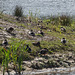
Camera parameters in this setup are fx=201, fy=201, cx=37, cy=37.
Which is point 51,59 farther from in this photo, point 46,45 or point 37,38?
point 37,38

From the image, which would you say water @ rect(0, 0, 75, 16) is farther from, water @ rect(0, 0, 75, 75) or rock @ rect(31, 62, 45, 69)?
rock @ rect(31, 62, 45, 69)

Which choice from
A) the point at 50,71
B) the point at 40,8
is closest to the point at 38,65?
the point at 50,71

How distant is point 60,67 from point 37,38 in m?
2.53

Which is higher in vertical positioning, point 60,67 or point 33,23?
point 33,23

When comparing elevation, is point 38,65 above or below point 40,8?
below

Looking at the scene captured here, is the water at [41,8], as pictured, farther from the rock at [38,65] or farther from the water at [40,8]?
the rock at [38,65]

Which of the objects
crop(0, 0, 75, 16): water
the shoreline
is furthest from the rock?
crop(0, 0, 75, 16): water

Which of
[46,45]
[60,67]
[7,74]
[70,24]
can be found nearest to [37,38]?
[46,45]

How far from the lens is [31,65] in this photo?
Result: 545 cm

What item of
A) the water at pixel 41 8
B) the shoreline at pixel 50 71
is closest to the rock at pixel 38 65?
the shoreline at pixel 50 71

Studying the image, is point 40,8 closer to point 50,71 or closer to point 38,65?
point 38,65

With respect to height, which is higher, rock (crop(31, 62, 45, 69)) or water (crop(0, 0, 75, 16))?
water (crop(0, 0, 75, 16))

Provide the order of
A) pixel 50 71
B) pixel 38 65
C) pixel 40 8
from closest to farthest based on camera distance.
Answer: pixel 50 71 → pixel 38 65 → pixel 40 8

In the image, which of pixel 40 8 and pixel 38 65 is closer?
pixel 38 65
